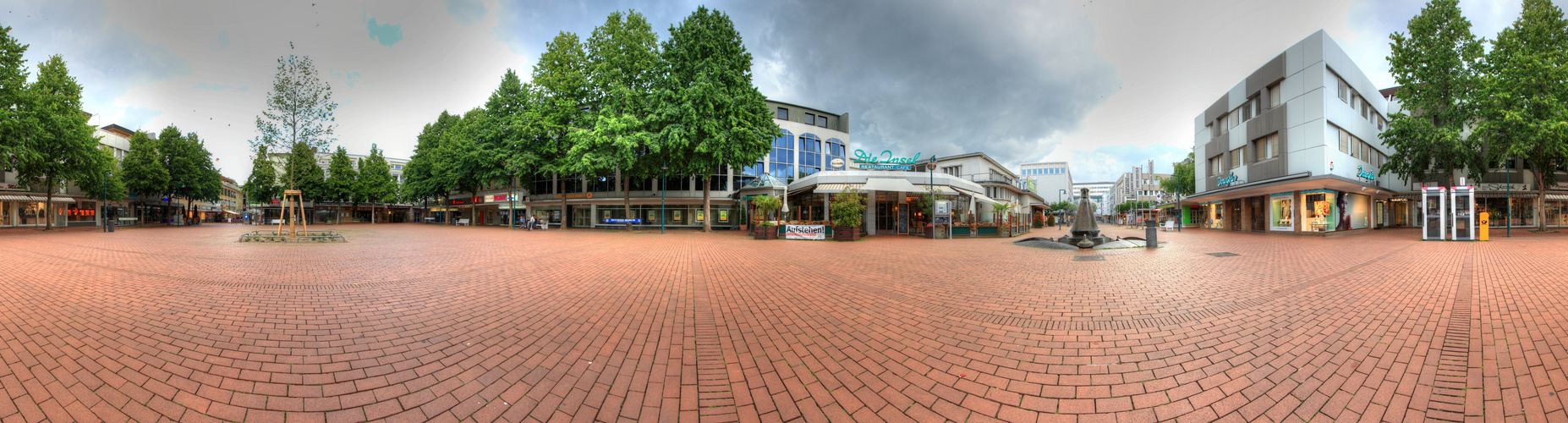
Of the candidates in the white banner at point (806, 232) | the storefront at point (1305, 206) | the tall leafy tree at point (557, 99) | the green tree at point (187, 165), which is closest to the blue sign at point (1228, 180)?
the storefront at point (1305, 206)

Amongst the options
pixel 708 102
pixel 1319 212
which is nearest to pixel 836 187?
pixel 708 102

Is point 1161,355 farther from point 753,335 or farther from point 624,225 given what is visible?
point 624,225

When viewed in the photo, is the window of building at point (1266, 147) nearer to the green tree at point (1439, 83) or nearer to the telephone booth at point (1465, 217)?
the green tree at point (1439, 83)

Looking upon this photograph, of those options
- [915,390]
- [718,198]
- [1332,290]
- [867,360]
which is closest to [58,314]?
[867,360]

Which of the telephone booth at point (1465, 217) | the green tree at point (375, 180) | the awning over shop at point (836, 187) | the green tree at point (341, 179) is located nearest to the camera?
the telephone booth at point (1465, 217)

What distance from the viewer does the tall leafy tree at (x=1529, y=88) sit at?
69.2 ft

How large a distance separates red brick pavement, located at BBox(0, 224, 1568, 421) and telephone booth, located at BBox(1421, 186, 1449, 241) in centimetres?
1474

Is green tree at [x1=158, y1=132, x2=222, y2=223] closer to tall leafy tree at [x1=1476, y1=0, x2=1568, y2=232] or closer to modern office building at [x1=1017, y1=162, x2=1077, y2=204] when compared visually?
tall leafy tree at [x1=1476, y1=0, x2=1568, y2=232]

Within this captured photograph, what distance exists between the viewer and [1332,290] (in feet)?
22.5

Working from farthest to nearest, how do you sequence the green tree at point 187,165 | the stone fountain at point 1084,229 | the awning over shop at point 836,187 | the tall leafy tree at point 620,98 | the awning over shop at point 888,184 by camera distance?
1. the green tree at point 187,165
2. the tall leafy tree at point 620,98
3. the awning over shop at point 888,184
4. the awning over shop at point 836,187
5. the stone fountain at point 1084,229

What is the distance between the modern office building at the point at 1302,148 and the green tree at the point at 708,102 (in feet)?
85.3

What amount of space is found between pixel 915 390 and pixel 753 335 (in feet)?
5.81

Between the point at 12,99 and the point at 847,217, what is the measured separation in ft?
124

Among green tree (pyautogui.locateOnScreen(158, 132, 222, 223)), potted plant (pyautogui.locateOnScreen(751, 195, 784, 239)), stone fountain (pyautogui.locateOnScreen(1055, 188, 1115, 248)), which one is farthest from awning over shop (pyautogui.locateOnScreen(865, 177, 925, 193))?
green tree (pyautogui.locateOnScreen(158, 132, 222, 223))
